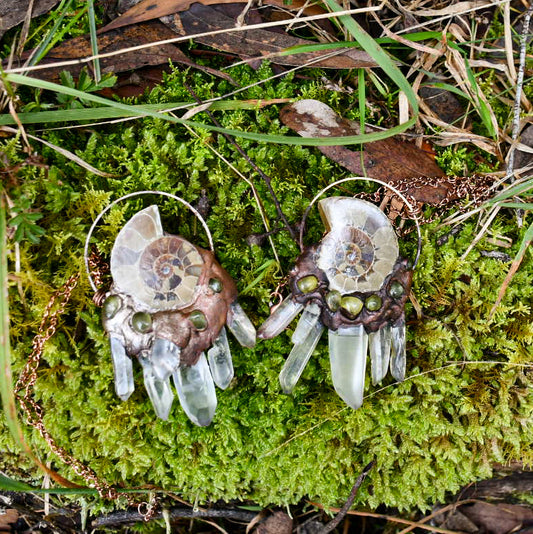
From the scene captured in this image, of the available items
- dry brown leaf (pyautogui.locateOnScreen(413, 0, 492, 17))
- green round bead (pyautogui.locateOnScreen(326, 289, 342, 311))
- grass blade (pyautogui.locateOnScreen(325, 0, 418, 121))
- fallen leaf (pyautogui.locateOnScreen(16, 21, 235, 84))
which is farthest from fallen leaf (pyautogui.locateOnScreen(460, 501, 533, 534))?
fallen leaf (pyautogui.locateOnScreen(16, 21, 235, 84))

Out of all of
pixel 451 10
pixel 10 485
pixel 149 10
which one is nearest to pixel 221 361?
pixel 10 485

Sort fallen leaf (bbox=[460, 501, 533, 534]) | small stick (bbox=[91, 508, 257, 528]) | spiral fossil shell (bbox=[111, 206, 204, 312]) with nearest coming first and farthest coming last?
1. spiral fossil shell (bbox=[111, 206, 204, 312])
2. small stick (bbox=[91, 508, 257, 528])
3. fallen leaf (bbox=[460, 501, 533, 534])

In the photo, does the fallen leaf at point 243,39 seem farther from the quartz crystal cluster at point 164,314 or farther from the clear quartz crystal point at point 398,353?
the clear quartz crystal point at point 398,353

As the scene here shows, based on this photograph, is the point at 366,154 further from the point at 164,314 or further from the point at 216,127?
the point at 164,314

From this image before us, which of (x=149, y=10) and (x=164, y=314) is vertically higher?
(x=149, y=10)

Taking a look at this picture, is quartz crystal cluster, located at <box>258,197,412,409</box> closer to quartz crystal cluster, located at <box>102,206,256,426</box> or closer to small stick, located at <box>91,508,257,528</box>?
quartz crystal cluster, located at <box>102,206,256,426</box>

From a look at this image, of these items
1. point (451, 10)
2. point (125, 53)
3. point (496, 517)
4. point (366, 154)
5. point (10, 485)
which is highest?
point (451, 10)
